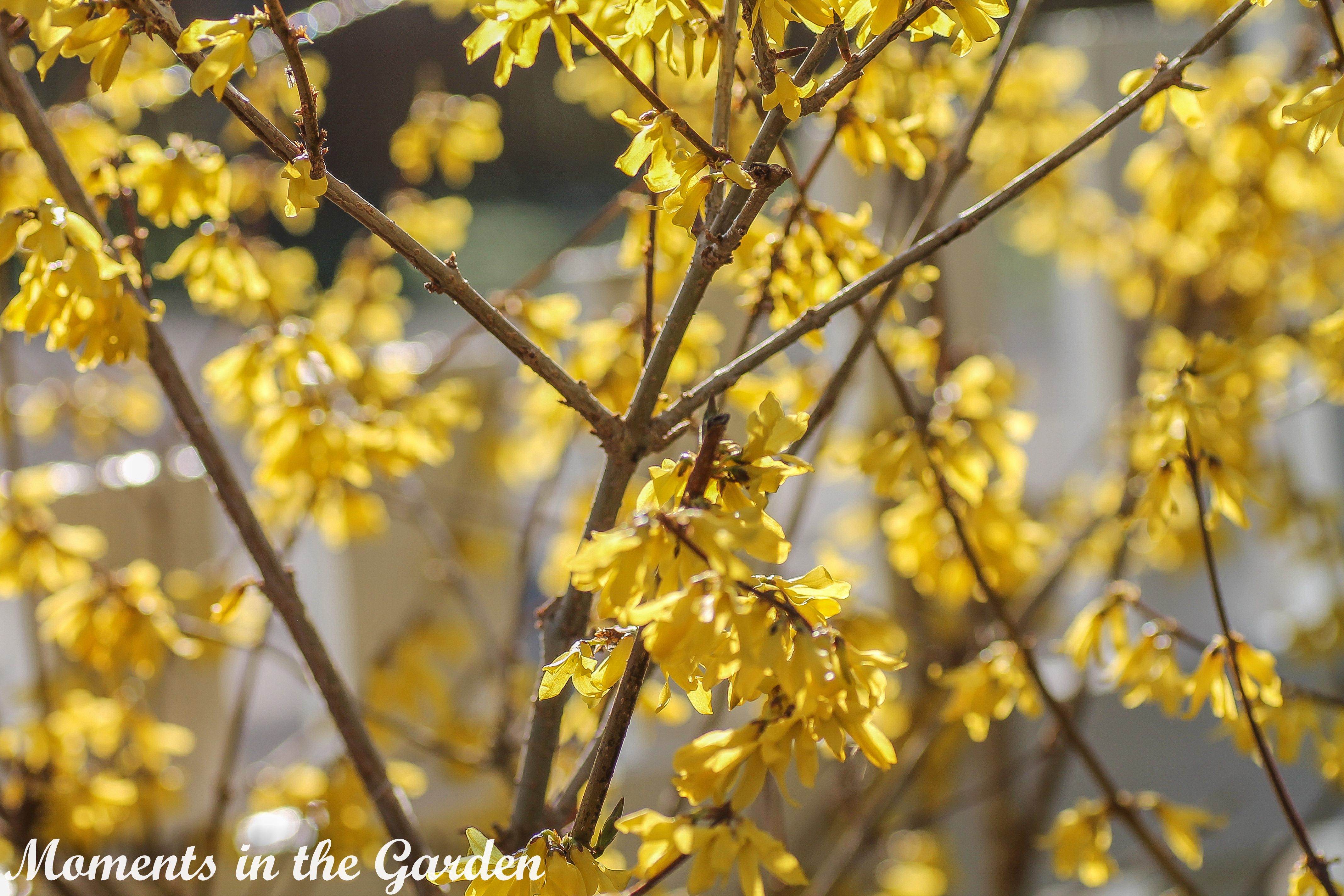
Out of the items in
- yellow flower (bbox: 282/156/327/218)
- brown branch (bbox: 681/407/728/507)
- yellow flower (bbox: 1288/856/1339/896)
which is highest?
yellow flower (bbox: 282/156/327/218)

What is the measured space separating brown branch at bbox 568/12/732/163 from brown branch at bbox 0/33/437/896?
41cm

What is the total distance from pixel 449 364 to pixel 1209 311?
4.60 feet

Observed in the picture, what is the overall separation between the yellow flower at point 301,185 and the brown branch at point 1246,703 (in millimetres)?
611

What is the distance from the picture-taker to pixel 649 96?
0.58 meters

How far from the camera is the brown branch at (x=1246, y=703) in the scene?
73 cm

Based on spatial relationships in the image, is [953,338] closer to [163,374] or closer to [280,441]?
[280,441]

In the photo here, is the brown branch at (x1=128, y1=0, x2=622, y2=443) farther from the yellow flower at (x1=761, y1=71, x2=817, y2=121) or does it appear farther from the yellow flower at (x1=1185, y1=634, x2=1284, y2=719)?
the yellow flower at (x1=1185, y1=634, x2=1284, y2=719)

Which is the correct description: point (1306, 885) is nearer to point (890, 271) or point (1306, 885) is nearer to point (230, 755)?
point (890, 271)

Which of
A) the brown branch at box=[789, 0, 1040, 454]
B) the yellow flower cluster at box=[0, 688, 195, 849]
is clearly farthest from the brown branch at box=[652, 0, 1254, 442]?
the yellow flower cluster at box=[0, 688, 195, 849]

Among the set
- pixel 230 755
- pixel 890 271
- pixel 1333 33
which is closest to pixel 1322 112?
pixel 1333 33

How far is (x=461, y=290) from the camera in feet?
1.92

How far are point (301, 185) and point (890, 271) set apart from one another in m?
0.35

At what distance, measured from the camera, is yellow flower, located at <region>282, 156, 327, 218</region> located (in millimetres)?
524

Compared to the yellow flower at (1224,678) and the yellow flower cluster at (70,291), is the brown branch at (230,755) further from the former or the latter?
the yellow flower at (1224,678)
